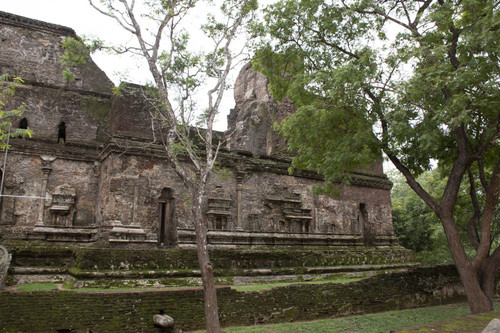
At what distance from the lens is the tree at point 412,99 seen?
7.29 metres

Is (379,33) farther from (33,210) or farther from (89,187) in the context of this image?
(33,210)

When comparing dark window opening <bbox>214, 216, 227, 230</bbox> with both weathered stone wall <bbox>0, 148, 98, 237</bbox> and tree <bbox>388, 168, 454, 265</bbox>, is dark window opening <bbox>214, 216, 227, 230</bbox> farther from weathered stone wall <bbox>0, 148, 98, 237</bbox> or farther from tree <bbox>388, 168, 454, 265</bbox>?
tree <bbox>388, 168, 454, 265</bbox>

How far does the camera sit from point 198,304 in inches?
269

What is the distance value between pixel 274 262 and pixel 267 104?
8.43 meters

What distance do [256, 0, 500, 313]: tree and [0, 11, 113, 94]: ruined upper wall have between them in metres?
7.21

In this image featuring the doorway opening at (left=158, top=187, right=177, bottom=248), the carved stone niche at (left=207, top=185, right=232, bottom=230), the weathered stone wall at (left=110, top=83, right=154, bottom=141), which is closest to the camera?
the doorway opening at (left=158, top=187, right=177, bottom=248)

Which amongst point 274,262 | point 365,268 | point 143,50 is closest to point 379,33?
point 143,50

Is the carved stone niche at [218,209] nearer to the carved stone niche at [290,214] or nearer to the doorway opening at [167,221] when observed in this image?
the doorway opening at [167,221]

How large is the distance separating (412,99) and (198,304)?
5.77 meters

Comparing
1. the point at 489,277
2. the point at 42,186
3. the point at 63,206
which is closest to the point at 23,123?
the point at 42,186

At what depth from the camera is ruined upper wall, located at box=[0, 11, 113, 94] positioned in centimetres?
1338

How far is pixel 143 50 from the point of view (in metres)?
7.63

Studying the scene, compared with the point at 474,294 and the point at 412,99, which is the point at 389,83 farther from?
the point at 474,294

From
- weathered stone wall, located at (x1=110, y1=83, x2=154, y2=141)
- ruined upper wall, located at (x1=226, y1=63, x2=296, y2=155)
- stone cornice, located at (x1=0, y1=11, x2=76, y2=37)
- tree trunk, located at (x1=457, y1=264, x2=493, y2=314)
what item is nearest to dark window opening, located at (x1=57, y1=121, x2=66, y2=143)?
weathered stone wall, located at (x1=110, y1=83, x2=154, y2=141)
